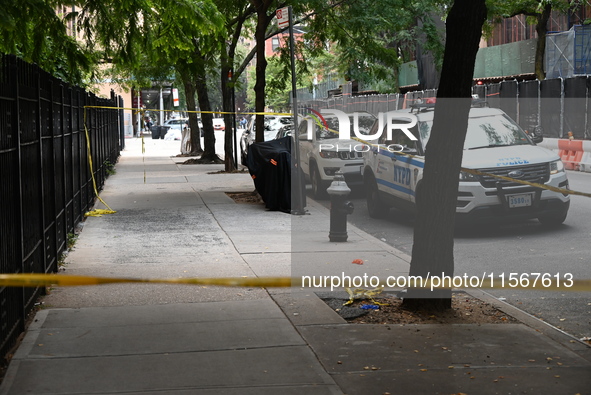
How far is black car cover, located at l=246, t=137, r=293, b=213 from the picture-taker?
1509 cm

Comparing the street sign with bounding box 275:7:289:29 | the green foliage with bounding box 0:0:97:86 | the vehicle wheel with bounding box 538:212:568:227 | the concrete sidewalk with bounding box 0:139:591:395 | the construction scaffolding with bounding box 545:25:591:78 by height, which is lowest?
the concrete sidewalk with bounding box 0:139:591:395

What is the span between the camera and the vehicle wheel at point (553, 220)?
12.0 meters

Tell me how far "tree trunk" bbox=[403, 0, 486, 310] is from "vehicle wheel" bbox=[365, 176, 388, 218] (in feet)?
19.7

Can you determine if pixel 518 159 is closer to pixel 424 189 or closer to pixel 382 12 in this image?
pixel 424 189

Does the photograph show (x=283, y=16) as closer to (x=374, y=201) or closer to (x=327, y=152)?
(x=327, y=152)

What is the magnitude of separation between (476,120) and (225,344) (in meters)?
7.40

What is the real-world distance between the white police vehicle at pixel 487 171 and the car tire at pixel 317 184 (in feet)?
10.9

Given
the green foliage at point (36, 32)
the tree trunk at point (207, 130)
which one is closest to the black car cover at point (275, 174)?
the green foliage at point (36, 32)

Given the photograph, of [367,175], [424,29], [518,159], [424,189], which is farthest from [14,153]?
[424,29]

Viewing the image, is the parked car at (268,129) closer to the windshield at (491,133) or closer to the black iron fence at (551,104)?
the black iron fence at (551,104)

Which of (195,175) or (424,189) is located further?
(195,175)

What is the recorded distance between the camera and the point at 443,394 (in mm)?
5305

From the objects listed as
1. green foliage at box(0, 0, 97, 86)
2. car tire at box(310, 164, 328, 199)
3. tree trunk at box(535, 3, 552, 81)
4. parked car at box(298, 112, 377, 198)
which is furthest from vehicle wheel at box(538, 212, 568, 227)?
tree trunk at box(535, 3, 552, 81)

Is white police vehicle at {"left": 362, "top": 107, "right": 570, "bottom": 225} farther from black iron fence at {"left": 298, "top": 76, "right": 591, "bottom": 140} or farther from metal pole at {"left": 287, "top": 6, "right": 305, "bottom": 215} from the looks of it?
black iron fence at {"left": 298, "top": 76, "right": 591, "bottom": 140}
